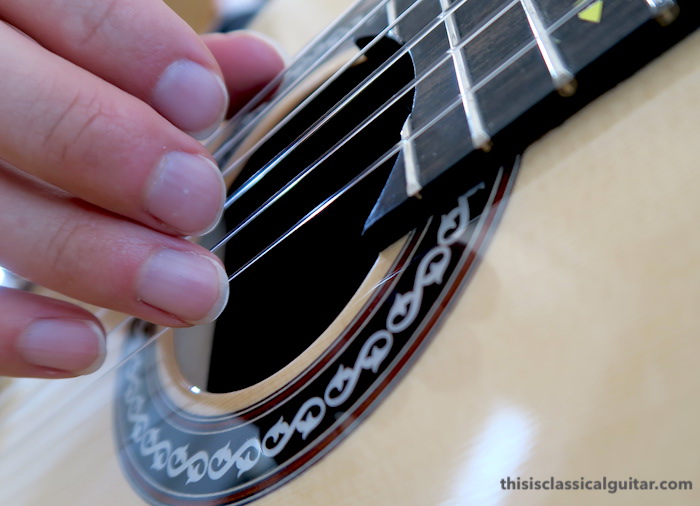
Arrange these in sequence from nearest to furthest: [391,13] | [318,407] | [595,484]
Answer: [595,484], [318,407], [391,13]

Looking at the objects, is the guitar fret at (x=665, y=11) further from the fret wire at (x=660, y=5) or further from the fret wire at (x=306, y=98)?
the fret wire at (x=306, y=98)

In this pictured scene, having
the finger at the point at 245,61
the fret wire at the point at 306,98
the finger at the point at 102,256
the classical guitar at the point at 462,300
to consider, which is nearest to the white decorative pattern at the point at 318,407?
the classical guitar at the point at 462,300

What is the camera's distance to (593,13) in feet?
1.05

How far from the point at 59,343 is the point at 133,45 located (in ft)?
0.68

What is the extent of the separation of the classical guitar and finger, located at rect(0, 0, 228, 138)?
141 mm

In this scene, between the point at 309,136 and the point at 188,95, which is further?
the point at 309,136

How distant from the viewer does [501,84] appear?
341 mm

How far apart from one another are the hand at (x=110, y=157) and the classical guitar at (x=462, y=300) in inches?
4.2

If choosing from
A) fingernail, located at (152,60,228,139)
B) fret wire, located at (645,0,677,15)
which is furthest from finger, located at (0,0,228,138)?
fret wire, located at (645,0,677,15)

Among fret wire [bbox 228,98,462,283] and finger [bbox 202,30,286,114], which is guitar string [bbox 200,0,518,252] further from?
Result: finger [bbox 202,30,286,114]

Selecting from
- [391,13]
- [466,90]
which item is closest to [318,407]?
[466,90]

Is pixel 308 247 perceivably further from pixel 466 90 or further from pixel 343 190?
pixel 466 90

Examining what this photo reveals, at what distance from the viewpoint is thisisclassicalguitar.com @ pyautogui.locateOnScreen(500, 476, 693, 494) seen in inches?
10.0

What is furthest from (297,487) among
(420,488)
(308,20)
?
(308,20)
